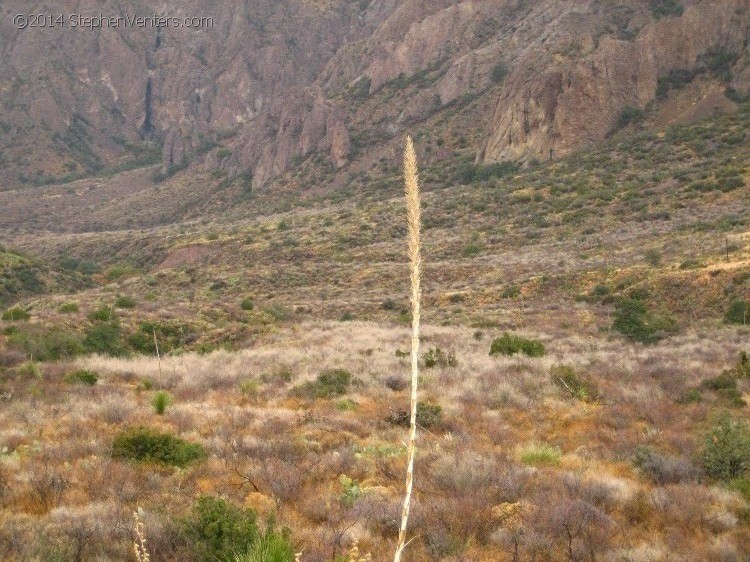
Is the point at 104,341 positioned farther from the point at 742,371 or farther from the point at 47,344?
the point at 742,371

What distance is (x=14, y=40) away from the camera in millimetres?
175250

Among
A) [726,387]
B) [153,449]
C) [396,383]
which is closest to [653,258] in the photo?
[726,387]

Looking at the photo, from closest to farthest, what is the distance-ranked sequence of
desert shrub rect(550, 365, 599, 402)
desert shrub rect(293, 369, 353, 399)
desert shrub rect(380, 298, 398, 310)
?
desert shrub rect(550, 365, 599, 402), desert shrub rect(293, 369, 353, 399), desert shrub rect(380, 298, 398, 310)

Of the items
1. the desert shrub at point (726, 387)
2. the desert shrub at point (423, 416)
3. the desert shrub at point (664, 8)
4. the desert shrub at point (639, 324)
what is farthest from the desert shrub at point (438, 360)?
the desert shrub at point (664, 8)

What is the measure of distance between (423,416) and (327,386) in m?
3.34

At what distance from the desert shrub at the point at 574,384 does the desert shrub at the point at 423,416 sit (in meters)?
3.00

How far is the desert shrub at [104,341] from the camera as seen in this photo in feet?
56.7

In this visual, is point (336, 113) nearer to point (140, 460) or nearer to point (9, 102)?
point (140, 460)

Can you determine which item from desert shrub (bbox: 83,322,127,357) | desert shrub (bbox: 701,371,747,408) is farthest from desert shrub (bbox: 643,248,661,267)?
desert shrub (bbox: 83,322,127,357)

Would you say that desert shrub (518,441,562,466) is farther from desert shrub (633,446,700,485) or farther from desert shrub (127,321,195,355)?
desert shrub (127,321,195,355)

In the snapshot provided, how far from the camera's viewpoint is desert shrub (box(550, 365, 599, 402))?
35.0ft

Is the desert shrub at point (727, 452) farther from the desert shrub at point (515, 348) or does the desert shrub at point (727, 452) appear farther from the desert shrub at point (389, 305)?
the desert shrub at point (389, 305)

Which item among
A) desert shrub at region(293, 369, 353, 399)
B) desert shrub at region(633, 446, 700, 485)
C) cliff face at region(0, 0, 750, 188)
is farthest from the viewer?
cliff face at region(0, 0, 750, 188)

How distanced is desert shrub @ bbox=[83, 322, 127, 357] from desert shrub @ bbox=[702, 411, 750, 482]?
15.6 metres
